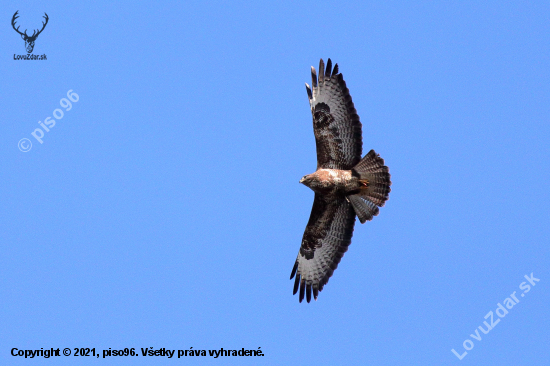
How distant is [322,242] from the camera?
41.1ft

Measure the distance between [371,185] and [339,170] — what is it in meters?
0.62

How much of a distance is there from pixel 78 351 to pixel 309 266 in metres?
4.22

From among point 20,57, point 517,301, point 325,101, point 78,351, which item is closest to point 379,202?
point 325,101

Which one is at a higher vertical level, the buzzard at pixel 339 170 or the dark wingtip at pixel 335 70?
the dark wingtip at pixel 335 70

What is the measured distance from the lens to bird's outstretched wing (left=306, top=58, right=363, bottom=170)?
38.2ft

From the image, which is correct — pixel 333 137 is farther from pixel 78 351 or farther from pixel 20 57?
pixel 20 57

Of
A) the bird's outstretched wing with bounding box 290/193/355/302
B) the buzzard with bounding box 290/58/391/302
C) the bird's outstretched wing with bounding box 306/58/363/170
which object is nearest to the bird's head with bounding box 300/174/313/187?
the buzzard with bounding box 290/58/391/302

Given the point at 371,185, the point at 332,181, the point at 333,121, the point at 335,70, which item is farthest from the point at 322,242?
the point at 335,70

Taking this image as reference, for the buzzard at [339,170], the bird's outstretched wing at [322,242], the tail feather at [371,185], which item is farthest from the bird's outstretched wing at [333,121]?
the bird's outstretched wing at [322,242]

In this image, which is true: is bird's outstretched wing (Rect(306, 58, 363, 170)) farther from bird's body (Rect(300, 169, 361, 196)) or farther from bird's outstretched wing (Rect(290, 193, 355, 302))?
bird's outstretched wing (Rect(290, 193, 355, 302))

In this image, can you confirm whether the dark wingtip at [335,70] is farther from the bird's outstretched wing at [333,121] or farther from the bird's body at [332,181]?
the bird's body at [332,181]

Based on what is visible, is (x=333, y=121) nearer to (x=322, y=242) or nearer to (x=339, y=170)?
(x=339, y=170)

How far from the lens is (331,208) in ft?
40.4

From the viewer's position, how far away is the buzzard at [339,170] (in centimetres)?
1154
